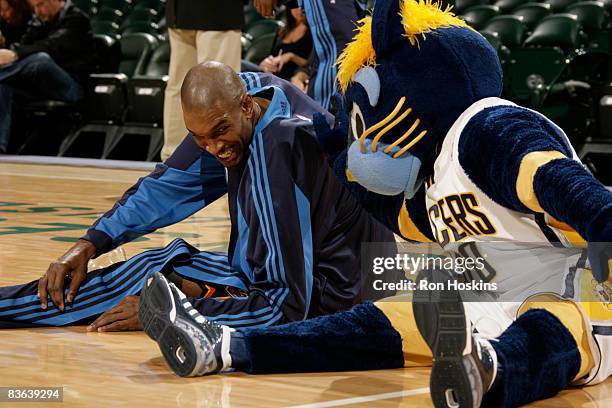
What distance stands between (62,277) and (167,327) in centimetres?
72

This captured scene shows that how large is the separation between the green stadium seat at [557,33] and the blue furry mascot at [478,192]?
15.7 ft

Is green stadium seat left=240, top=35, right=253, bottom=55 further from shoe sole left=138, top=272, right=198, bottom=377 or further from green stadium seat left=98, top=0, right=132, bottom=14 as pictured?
shoe sole left=138, top=272, right=198, bottom=377

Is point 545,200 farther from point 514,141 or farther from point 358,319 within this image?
point 358,319

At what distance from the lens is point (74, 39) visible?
8898 mm

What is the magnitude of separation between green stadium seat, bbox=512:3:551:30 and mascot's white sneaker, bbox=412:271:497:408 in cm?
608

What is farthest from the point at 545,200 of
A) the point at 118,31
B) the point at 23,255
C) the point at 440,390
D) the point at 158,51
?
the point at 118,31

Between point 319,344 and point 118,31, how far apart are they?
769 centimetres

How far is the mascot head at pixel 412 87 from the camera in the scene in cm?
228

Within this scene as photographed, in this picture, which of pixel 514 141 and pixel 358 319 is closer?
pixel 514 141

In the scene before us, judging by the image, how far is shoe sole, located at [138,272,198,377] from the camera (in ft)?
7.20

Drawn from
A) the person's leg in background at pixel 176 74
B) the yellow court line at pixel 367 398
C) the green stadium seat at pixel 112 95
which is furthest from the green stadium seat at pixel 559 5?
the yellow court line at pixel 367 398

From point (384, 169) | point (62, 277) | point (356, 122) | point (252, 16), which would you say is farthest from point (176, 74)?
point (384, 169)

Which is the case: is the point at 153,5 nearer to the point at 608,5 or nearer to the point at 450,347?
the point at 608,5

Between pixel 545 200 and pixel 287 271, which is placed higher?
pixel 545 200
